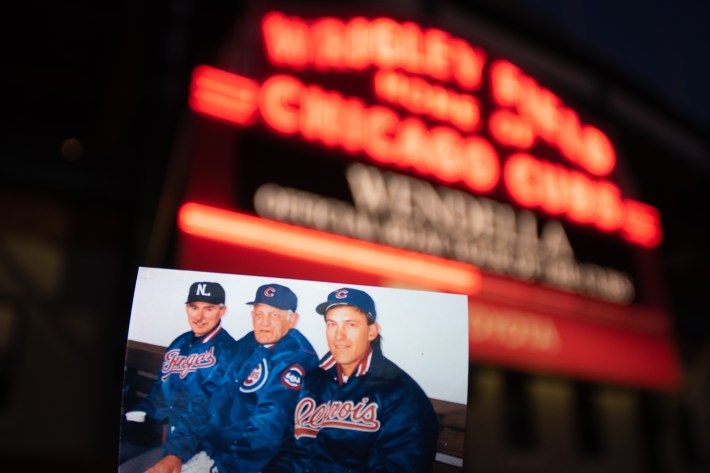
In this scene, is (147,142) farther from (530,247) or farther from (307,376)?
(307,376)

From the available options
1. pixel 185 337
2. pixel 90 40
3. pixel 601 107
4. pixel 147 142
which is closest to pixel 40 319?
pixel 147 142

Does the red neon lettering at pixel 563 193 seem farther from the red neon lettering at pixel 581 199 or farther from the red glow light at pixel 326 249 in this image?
the red glow light at pixel 326 249

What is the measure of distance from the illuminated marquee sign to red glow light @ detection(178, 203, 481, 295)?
928 mm

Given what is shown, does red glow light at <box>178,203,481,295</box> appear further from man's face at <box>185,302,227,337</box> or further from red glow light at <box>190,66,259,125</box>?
man's face at <box>185,302,227,337</box>

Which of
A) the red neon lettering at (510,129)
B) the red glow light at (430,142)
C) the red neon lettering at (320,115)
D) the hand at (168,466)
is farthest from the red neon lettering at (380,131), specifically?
the hand at (168,466)

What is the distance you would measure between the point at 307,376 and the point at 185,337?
0.19 m

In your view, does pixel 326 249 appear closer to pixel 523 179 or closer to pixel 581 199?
pixel 523 179

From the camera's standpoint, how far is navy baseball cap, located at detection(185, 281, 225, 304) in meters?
0.99

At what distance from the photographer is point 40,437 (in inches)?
256

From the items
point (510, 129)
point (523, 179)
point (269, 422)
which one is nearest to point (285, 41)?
point (510, 129)

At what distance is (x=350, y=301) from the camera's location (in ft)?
3.27

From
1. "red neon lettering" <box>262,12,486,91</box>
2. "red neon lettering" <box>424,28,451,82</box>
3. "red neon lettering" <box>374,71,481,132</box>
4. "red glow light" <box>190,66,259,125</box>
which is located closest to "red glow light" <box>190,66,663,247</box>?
"red glow light" <box>190,66,259,125</box>

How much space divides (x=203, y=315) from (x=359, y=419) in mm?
274

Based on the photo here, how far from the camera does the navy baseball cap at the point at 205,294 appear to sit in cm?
99
